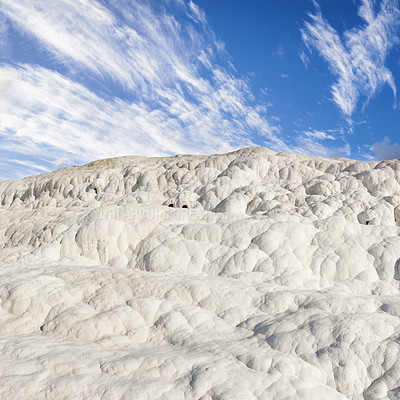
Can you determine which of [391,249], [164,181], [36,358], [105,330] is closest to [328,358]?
[105,330]

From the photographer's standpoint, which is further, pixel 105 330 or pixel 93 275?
pixel 93 275

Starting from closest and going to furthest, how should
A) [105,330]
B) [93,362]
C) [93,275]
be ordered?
[93,362] < [105,330] < [93,275]

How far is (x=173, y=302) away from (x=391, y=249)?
8154 millimetres

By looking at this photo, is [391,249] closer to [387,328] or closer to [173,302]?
[387,328]

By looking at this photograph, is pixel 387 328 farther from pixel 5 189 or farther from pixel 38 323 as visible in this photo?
pixel 5 189

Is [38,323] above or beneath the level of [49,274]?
beneath

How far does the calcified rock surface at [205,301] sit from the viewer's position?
6.08 m

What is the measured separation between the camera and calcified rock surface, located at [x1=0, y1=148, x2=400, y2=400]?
608cm

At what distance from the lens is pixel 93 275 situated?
10078 millimetres

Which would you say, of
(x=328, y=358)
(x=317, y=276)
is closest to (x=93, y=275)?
(x=328, y=358)

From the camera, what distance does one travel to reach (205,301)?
9.08 m

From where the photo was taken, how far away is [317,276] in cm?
1193

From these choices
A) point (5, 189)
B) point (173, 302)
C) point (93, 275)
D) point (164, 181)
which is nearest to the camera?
point (173, 302)

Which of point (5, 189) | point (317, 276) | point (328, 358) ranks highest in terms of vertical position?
point (5, 189)
